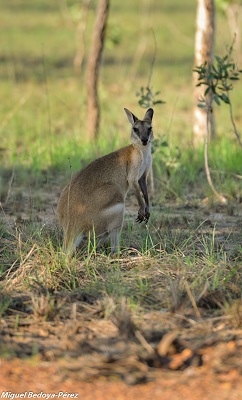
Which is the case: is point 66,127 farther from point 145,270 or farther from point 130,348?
point 130,348

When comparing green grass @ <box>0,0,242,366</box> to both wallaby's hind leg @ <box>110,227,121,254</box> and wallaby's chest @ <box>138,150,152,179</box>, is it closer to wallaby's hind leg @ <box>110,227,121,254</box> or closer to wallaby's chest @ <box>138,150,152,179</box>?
wallaby's hind leg @ <box>110,227,121,254</box>

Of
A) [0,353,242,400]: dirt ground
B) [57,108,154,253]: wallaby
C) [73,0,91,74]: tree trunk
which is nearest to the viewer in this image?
[0,353,242,400]: dirt ground

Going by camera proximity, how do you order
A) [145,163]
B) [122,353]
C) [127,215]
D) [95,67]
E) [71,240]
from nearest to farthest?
[122,353]
[71,240]
[145,163]
[127,215]
[95,67]

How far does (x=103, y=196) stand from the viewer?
592 cm

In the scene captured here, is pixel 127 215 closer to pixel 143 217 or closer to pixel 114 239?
pixel 143 217

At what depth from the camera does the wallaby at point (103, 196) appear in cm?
582

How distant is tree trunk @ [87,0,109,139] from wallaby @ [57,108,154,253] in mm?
4172

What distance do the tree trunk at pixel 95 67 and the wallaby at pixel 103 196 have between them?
4172 mm

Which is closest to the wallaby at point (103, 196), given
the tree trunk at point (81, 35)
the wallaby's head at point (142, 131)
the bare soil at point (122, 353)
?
the wallaby's head at point (142, 131)

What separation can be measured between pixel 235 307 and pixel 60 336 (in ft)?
3.23

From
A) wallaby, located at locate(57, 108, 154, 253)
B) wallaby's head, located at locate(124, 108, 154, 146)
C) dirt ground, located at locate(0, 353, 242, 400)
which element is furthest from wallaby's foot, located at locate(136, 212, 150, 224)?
dirt ground, located at locate(0, 353, 242, 400)

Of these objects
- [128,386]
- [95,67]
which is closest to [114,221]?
[128,386]

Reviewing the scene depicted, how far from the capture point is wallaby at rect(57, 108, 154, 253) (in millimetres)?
5824

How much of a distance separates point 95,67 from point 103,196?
5.00m
